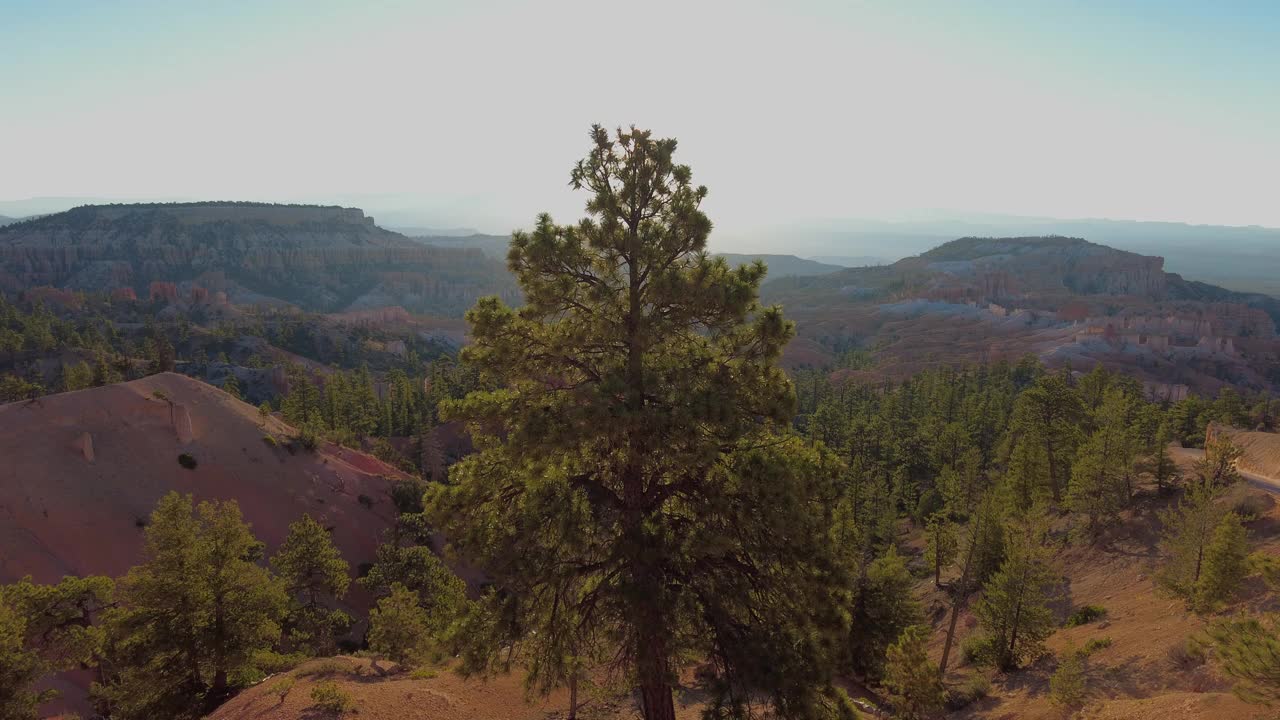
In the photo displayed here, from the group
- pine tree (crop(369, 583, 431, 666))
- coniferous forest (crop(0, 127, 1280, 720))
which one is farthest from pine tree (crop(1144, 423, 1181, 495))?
pine tree (crop(369, 583, 431, 666))

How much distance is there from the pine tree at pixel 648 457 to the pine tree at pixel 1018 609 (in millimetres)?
14946

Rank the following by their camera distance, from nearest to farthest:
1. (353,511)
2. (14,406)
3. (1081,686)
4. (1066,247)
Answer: (1081,686) → (14,406) → (353,511) → (1066,247)

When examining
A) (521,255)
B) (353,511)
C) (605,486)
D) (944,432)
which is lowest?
(353,511)

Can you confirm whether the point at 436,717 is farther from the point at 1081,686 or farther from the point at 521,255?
the point at 1081,686

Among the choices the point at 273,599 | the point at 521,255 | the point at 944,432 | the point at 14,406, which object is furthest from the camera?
the point at 944,432

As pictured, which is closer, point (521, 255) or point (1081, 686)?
point (521, 255)

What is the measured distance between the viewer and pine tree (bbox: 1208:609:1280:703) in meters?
7.98

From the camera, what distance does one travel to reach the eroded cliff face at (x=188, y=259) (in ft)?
510

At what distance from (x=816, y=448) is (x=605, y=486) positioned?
355cm

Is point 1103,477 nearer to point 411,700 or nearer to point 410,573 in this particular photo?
point 411,700

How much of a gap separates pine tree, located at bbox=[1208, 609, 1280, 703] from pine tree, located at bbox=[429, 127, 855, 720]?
16.4 feet

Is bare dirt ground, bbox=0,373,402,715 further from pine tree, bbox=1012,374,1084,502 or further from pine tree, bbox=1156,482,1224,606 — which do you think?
pine tree, bbox=1012,374,1084,502

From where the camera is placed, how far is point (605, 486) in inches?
416

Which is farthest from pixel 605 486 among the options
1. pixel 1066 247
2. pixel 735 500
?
pixel 1066 247
